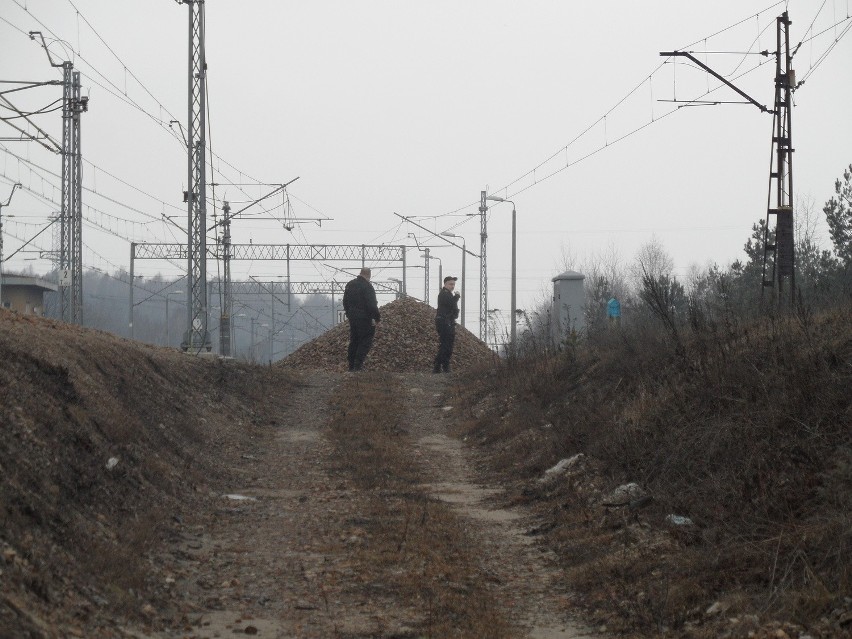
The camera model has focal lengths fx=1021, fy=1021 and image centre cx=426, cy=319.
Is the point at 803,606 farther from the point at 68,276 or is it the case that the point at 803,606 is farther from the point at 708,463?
the point at 68,276

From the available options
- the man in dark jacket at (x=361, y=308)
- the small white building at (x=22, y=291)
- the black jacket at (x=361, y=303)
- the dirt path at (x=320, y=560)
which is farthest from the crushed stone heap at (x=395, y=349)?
the small white building at (x=22, y=291)

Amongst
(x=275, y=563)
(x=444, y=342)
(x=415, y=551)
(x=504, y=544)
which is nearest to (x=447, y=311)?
(x=444, y=342)

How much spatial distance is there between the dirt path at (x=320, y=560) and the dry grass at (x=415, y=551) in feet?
0.10

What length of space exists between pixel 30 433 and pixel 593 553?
4.09 m

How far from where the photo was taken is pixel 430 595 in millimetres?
6461

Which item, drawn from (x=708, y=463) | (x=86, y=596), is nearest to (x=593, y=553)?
(x=708, y=463)

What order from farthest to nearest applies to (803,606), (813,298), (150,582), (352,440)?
(352,440) < (813,298) < (150,582) < (803,606)

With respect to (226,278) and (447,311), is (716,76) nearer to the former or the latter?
(447,311)

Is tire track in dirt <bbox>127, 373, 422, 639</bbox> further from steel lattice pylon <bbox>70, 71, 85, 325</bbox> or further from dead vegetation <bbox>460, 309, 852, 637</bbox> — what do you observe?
steel lattice pylon <bbox>70, 71, 85, 325</bbox>

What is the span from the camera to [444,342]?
23.8 m

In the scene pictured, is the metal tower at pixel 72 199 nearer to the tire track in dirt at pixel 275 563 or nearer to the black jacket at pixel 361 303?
the black jacket at pixel 361 303

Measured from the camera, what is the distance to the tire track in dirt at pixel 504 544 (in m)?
6.23

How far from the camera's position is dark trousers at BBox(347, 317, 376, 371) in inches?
869

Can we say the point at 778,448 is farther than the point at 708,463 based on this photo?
No
